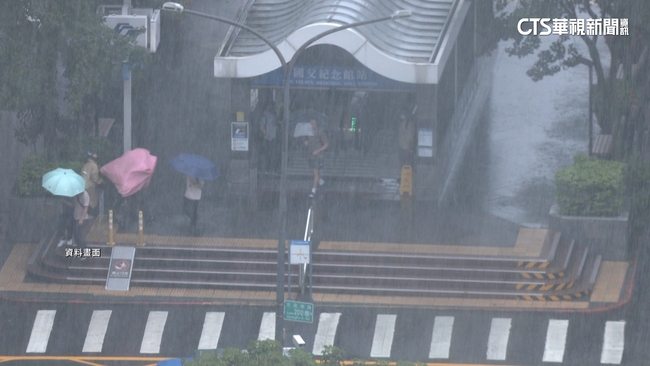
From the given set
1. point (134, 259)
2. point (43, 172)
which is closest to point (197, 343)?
point (134, 259)

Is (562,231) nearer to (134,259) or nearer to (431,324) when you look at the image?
(431,324)

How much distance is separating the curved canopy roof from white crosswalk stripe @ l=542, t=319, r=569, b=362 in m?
6.32

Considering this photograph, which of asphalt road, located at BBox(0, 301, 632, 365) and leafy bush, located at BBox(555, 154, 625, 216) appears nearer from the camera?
asphalt road, located at BBox(0, 301, 632, 365)

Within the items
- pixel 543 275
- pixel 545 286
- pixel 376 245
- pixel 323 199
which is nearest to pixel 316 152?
pixel 323 199

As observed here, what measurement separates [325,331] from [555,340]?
4.20 meters

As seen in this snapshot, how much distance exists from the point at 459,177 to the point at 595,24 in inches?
213

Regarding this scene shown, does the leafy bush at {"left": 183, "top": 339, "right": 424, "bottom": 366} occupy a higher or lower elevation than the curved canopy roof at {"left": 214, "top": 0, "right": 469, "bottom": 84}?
lower

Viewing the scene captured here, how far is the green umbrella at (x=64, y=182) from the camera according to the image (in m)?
19.0

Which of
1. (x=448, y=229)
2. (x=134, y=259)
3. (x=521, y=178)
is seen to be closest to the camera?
(x=134, y=259)

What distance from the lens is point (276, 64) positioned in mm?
21547

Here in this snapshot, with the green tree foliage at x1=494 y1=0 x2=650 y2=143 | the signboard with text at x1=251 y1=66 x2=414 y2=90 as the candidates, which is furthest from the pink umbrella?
the green tree foliage at x1=494 y1=0 x2=650 y2=143

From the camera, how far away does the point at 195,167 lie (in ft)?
66.0

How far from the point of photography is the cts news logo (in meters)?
20.7

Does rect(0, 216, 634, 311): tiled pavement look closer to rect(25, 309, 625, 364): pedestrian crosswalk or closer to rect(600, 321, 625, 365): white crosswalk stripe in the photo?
rect(25, 309, 625, 364): pedestrian crosswalk
